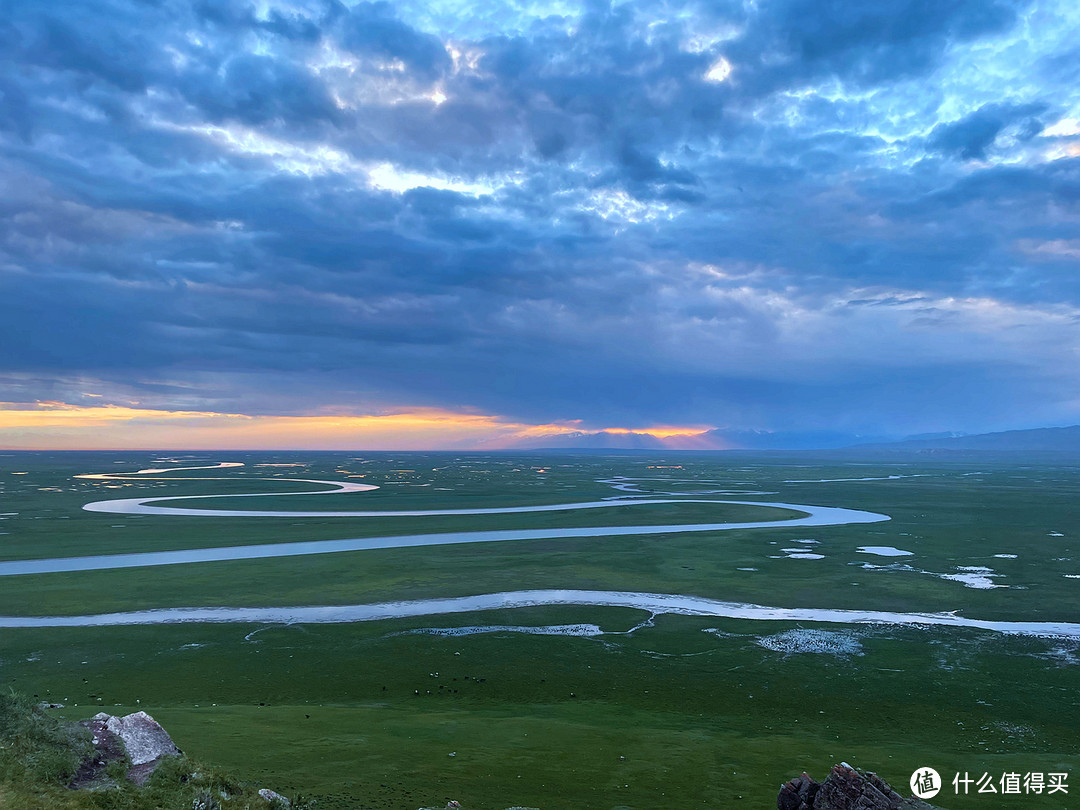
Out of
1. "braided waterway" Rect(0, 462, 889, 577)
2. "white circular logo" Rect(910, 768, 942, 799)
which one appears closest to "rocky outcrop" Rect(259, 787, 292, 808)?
"white circular logo" Rect(910, 768, 942, 799)

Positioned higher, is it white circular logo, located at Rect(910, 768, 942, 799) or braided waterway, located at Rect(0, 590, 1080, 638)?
white circular logo, located at Rect(910, 768, 942, 799)

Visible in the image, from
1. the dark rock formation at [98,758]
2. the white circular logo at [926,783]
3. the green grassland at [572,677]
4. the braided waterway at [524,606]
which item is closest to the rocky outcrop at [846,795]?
the green grassland at [572,677]

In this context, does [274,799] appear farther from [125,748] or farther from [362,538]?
[362,538]

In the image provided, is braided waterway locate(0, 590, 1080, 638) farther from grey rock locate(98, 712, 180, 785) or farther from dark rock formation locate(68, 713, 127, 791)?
dark rock formation locate(68, 713, 127, 791)

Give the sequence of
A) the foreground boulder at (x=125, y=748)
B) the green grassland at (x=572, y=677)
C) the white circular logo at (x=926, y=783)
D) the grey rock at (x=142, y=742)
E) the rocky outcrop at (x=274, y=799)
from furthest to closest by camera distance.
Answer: the green grassland at (x=572, y=677) < the white circular logo at (x=926, y=783) < the grey rock at (x=142, y=742) < the foreground boulder at (x=125, y=748) < the rocky outcrop at (x=274, y=799)

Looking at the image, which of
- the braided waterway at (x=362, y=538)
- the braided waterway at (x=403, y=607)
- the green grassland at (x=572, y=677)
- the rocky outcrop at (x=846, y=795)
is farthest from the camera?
the braided waterway at (x=362, y=538)

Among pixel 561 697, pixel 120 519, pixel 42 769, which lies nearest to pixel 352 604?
pixel 561 697

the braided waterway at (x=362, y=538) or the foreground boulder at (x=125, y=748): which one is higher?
the foreground boulder at (x=125, y=748)

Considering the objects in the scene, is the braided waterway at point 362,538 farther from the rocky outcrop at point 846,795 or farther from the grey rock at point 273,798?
the rocky outcrop at point 846,795

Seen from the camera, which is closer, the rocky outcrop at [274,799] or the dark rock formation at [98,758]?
the dark rock formation at [98,758]
